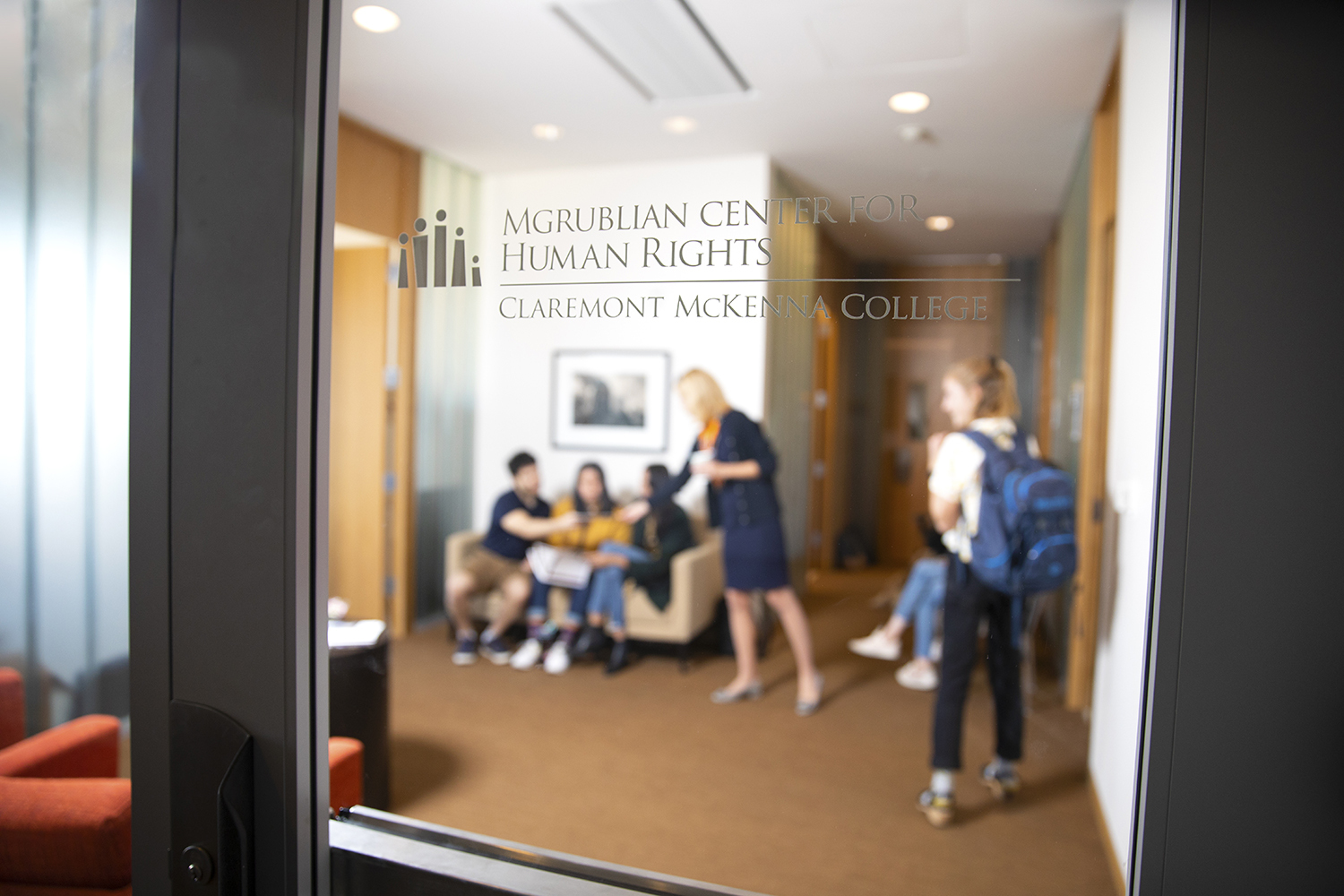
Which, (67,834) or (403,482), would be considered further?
(403,482)

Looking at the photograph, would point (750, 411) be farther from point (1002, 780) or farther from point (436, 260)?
point (1002, 780)

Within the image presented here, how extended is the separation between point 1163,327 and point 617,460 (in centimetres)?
72

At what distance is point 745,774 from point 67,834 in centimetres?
91

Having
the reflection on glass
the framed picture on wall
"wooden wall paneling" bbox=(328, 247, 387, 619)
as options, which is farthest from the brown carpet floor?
the framed picture on wall

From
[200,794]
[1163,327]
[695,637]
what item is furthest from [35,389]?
[1163,327]

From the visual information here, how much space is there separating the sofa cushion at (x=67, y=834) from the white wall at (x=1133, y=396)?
3.39 ft

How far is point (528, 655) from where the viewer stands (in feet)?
3.96

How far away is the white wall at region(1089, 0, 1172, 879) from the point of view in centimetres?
61

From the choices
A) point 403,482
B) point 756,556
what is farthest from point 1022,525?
point 403,482

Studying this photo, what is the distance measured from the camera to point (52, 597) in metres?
0.96

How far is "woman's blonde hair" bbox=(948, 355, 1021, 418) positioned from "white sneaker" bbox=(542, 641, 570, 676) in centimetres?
71

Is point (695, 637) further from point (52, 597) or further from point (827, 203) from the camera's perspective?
point (52, 597)

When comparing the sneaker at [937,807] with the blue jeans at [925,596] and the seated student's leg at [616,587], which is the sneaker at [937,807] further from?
the seated student's leg at [616,587]

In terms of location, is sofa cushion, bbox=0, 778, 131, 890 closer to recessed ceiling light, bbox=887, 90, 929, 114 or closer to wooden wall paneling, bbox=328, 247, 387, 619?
wooden wall paneling, bbox=328, 247, 387, 619
